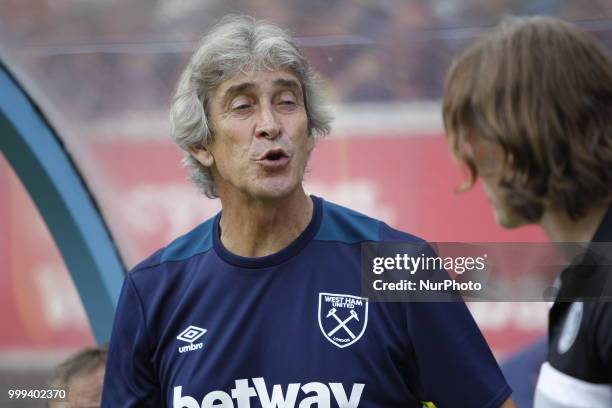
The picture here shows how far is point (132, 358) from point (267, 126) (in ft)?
1.86

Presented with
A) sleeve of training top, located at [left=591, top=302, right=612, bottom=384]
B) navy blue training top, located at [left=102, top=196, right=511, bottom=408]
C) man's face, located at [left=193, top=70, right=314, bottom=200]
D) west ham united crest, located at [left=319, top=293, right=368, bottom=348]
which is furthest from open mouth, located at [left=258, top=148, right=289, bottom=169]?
sleeve of training top, located at [left=591, top=302, right=612, bottom=384]

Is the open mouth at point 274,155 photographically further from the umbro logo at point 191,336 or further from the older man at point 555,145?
the older man at point 555,145

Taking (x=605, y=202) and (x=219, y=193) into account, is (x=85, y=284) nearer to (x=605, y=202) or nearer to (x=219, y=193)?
(x=219, y=193)

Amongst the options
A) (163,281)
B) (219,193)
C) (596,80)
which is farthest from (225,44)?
(596,80)

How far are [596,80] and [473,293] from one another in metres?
0.94

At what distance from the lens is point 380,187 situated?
2770 mm

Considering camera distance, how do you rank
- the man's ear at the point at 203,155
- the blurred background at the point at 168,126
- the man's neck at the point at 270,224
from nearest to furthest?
the man's neck at the point at 270,224
the man's ear at the point at 203,155
the blurred background at the point at 168,126

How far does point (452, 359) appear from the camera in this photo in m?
1.94

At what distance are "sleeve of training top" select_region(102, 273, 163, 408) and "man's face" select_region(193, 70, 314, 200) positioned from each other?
0.32 metres

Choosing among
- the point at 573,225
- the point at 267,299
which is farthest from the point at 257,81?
the point at 573,225

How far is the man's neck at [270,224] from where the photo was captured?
2.06 meters

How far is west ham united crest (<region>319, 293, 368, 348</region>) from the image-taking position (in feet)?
6.45

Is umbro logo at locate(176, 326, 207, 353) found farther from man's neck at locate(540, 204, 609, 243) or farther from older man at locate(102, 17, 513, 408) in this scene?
man's neck at locate(540, 204, 609, 243)

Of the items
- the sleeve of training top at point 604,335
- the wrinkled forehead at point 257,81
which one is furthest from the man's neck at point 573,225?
the wrinkled forehead at point 257,81
